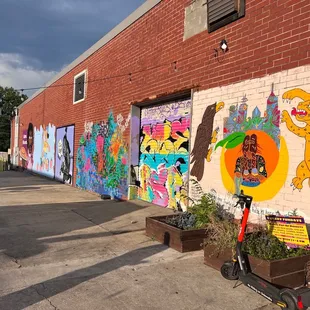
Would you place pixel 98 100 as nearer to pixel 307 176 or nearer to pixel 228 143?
pixel 228 143

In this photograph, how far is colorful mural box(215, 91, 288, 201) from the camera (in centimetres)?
575

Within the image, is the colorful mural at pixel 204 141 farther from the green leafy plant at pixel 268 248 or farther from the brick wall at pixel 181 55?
the green leafy plant at pixel 268 248

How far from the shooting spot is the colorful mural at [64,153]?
1677cm

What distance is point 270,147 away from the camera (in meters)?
5.89

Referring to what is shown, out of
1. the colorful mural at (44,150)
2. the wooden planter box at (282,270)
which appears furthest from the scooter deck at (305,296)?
the colorful mural at (44,150)

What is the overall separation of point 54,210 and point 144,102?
3.90m

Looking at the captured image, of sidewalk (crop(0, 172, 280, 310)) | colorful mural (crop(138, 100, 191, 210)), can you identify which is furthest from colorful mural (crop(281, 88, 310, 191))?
colorful mural (crop(138, 100, 191, 210))

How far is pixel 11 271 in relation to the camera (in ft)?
15.5

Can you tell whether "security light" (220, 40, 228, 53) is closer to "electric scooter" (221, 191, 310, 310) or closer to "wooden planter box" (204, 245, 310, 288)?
"electric scooter" (221, 191, 310, 310)

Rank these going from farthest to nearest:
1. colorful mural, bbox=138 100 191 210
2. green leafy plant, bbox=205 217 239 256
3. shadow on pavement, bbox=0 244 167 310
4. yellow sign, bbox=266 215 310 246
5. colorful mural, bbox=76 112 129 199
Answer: colorful mural, bbox=76 112 129 199, colorful mural, bbox=138 100 191 210, green leafy plant, bbox=205 217 239 256, yellow sign, bbox=266 215 310 246, shadow on pavement, bbox=0 244 167 310

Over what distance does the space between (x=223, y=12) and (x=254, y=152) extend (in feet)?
9.56

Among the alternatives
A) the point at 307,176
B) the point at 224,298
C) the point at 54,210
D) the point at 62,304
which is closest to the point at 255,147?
the point at 307,176

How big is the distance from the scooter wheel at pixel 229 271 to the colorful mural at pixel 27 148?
2384 centimetres

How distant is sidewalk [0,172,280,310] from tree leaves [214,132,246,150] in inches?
86.6
